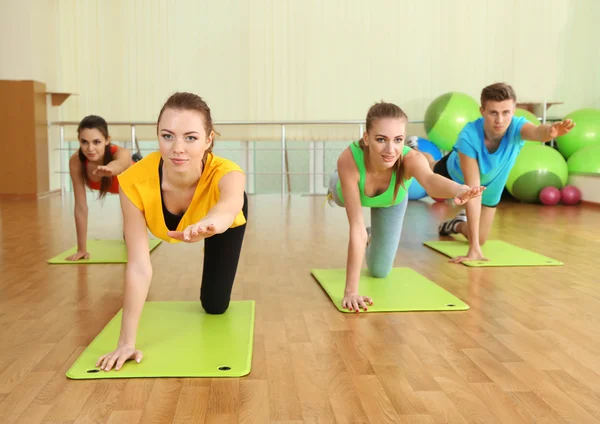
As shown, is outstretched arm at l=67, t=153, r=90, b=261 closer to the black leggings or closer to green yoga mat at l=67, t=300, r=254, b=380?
green yoga mat at l=67, t=300, r=254, b=380

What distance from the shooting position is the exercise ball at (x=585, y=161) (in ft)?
18.6

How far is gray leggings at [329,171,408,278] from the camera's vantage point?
2.63 m

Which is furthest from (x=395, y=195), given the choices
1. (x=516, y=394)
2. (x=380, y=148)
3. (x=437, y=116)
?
(x=437, y=116)

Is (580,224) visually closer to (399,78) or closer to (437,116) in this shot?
(437,116)

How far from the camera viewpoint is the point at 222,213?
1515 mm

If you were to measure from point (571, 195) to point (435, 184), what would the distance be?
4295mm

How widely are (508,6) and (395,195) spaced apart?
5.42 m

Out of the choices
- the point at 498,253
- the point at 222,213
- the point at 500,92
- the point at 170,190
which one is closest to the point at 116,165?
the point at 170,190

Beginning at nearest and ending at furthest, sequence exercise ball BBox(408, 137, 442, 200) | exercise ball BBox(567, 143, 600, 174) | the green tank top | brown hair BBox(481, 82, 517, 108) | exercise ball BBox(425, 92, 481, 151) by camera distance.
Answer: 1. the green tank top
2. brown hair BBox(481, 82, 517, 108)
3. exercise ball BBox(567, 143, 600, 174)
4. exercise ball BBox(425, 92, 481, 151)
5. exercise ball BBox(408, 137, 442, 200)

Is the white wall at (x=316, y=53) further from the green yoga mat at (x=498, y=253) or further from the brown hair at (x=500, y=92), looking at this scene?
the brown hair at (x=500, y=92)

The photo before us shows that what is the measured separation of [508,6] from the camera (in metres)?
6.96

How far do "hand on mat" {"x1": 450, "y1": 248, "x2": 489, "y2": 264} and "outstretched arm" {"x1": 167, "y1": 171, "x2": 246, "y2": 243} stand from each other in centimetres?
166

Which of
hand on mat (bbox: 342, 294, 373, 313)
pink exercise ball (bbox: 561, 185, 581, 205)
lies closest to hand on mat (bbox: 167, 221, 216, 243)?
hand on mat (bbox: 342, 294, 373, 313)

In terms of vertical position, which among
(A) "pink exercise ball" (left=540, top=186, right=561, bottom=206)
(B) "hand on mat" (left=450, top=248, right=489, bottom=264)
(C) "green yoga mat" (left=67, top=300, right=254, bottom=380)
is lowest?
(C) "green yoga mat" (left=67, top=300, right=254, bottom=380)
